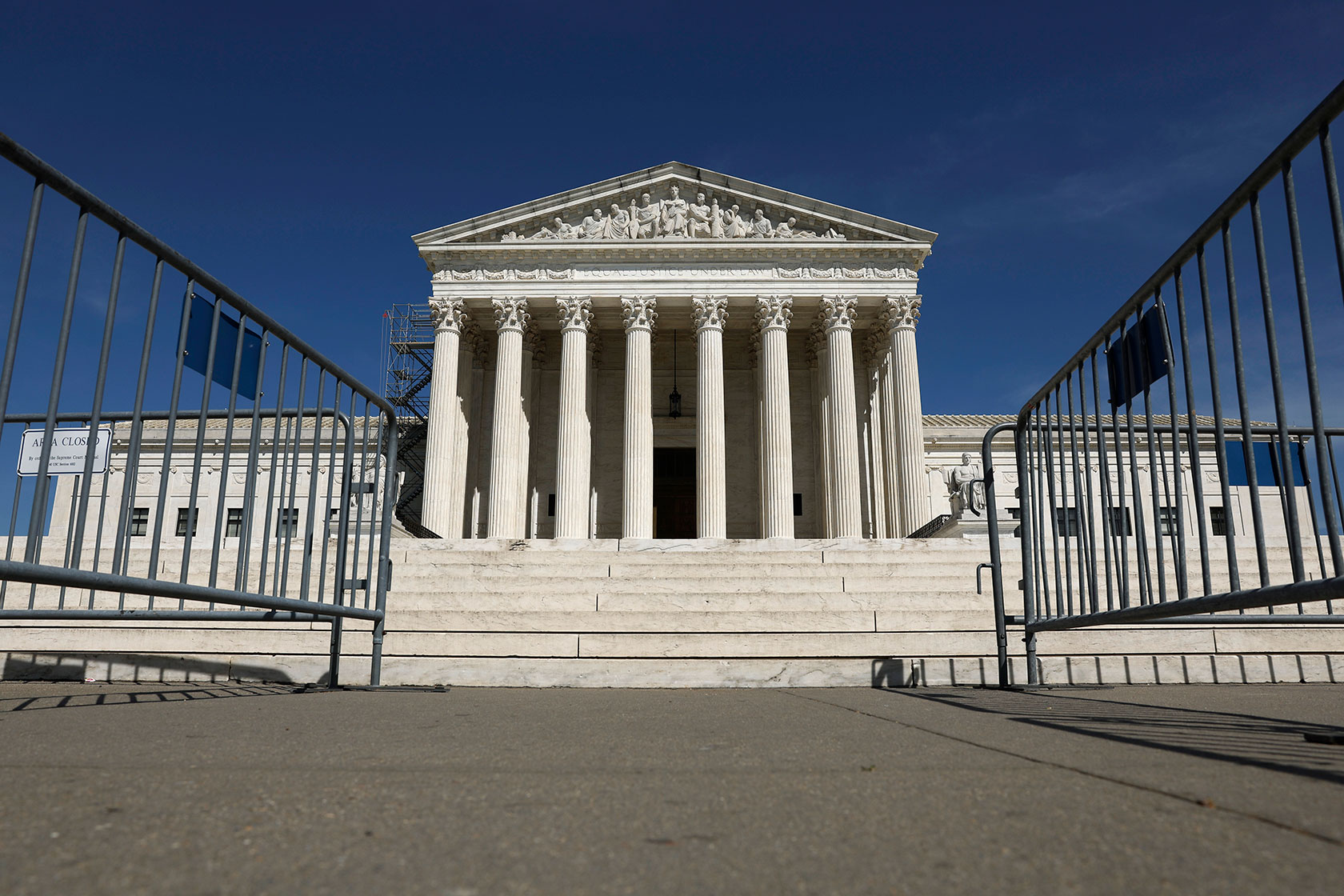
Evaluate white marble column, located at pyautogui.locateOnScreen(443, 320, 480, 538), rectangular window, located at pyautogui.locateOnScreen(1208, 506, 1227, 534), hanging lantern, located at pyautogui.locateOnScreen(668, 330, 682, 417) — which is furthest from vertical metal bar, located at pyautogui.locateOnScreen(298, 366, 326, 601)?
hanging lantern, located at pyautogui.locateOnScreen(668, 330, 682, 417)

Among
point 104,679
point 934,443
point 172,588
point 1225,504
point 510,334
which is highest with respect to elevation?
point 510,334

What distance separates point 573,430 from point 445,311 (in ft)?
19.9

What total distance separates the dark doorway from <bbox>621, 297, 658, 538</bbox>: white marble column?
6878 millimetres

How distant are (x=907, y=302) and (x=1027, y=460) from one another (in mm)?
23881

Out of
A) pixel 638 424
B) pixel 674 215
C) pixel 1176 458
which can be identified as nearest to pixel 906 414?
pixel 638 424

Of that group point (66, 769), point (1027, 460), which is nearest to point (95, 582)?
point (66, 769)

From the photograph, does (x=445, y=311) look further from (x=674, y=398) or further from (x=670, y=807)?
(x=670, y=807)

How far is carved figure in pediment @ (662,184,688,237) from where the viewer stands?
3130 centimetres

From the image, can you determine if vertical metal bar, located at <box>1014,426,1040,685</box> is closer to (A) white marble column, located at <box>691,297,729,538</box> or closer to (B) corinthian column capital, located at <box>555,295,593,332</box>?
(A) white marble column, located at <box>691,297,729,538</box>

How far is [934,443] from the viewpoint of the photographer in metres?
38.0

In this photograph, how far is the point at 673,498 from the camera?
36125 mm

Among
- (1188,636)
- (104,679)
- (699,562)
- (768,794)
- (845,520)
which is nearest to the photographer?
(768,794)

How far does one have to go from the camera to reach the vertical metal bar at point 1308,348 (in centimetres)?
306

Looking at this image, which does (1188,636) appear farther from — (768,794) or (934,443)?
(934,443)
